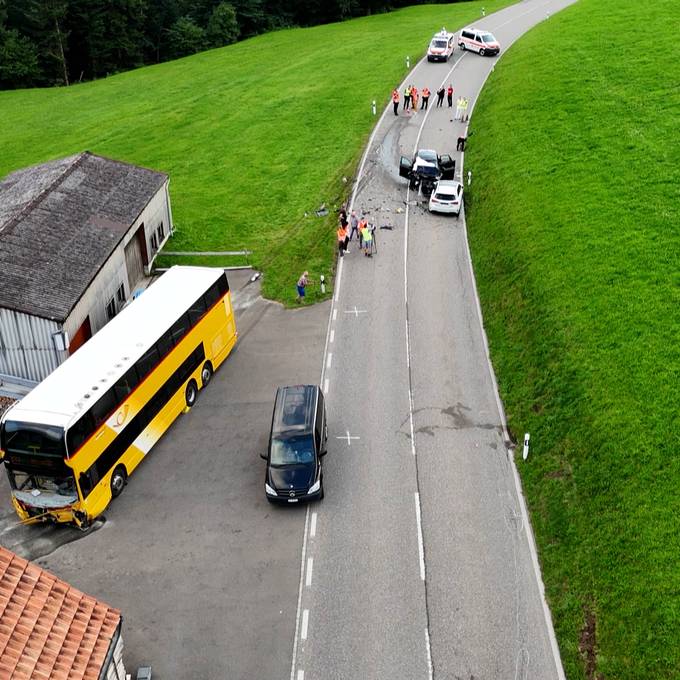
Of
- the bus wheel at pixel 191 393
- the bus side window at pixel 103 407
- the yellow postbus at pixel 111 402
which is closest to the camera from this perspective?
the yellow postbus at pixel 111 402

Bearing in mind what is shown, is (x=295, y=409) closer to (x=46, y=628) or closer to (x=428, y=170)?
(x=46, y=628)

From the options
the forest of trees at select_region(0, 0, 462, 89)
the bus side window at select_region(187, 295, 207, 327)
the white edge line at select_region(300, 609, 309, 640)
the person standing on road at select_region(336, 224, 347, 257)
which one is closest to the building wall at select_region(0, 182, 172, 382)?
the bus side window at select_region(187, 295, 207, 327)

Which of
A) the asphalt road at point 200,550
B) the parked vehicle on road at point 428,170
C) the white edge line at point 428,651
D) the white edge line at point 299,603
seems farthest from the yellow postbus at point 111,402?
the parked vehicle on road at point 428,170

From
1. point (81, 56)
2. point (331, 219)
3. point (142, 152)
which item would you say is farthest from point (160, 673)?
point (81, 56)

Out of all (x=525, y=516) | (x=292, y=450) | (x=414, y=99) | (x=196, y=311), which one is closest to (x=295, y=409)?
(x=292, y=450)

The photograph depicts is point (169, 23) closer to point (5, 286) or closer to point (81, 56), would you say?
point (81, 56)

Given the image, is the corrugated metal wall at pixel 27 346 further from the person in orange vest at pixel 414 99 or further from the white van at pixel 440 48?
the white van at pixel 440 48

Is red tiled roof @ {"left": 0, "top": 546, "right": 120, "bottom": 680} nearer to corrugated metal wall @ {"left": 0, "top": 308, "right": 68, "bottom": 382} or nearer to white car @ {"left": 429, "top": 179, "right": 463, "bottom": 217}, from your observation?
corrugated metal wall @ {"left": 0, "top": 308, "right": 68, "bottom": 382}
